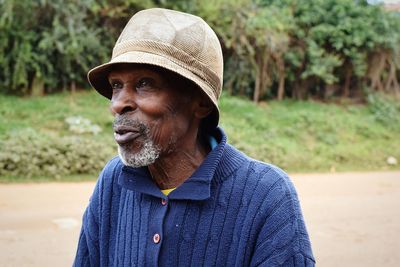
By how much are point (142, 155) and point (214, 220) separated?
0.97 feet

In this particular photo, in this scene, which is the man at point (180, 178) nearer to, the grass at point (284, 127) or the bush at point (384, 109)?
the grass at point (284, 127)

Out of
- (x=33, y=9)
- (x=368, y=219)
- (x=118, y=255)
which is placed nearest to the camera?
(x=118, y=255)

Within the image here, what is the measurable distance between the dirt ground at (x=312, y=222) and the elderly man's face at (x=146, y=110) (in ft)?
12.3

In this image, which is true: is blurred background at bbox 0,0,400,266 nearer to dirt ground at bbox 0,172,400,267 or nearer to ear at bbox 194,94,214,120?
dirt ground at bbox 0,172,400,267

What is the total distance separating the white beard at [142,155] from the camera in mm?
1618

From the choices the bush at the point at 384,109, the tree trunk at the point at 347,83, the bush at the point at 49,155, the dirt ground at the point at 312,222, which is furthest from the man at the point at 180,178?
the tree trunk at the point at 347,83

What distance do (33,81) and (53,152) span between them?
3.91m

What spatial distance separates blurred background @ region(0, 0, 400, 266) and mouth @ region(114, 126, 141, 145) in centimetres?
379

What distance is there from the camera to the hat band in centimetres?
154

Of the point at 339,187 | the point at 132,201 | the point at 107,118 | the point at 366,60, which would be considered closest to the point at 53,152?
the point at 107,118

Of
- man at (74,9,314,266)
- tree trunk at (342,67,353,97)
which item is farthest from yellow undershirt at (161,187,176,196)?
tree trunk at (342,67,353,97)

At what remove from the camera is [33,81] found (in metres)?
11.9

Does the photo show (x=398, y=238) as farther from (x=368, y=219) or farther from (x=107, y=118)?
(x=107, y=118)

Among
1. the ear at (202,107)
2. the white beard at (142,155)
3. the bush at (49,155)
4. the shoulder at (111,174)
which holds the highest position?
the ear at (202,107)
